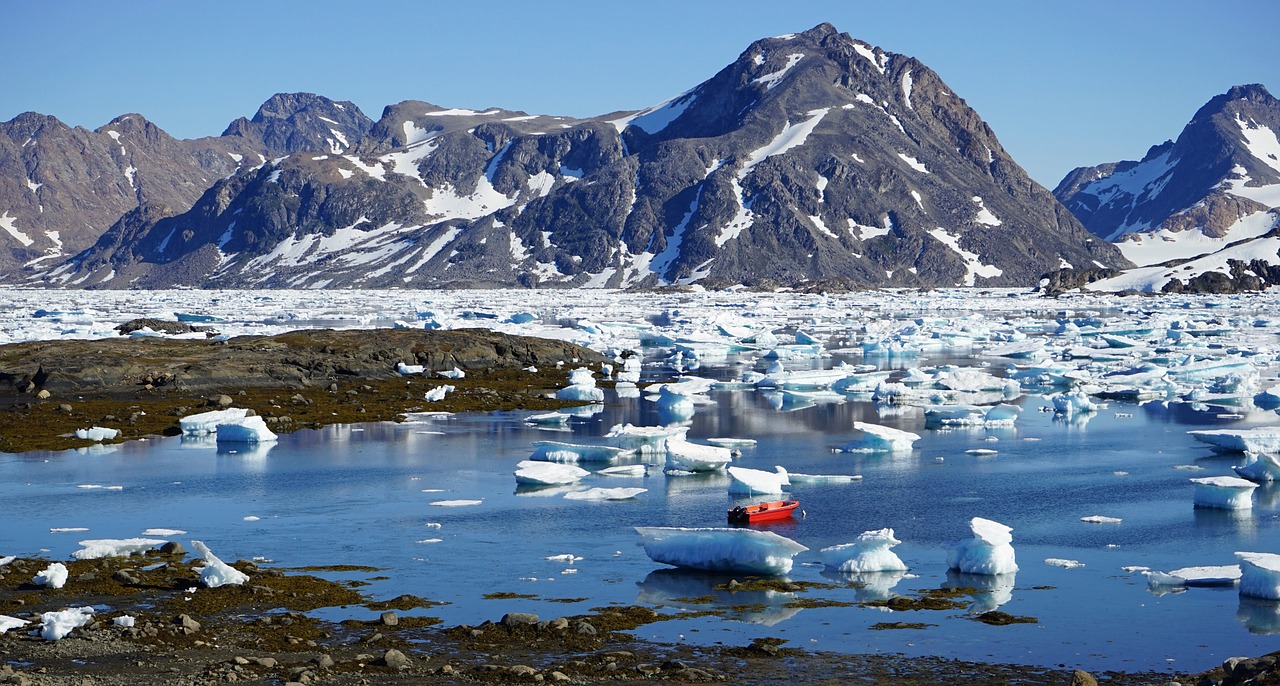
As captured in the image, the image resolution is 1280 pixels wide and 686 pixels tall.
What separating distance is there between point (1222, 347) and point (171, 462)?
45752mm

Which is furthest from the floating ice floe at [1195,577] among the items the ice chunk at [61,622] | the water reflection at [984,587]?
the ice chunk at [61,622]

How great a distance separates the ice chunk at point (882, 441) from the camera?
29594mm

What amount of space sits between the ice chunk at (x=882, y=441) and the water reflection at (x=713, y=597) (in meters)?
12.4

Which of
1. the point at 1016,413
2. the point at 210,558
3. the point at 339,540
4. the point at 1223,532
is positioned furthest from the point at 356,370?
the point at 1223,532

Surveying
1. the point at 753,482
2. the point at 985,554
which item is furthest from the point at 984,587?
the point at 753,482

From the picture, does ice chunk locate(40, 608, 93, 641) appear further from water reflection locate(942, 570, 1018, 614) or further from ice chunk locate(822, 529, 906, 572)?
water reflection locate(942, 570, 1018, 614)

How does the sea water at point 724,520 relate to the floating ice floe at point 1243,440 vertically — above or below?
below

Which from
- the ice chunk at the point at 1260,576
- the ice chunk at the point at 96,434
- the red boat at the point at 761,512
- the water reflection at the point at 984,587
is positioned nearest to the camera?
the ice chunk at the point at 1260,576

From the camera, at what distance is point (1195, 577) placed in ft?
56.3

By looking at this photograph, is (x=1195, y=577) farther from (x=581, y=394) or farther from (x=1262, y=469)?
(x=581, y=394)

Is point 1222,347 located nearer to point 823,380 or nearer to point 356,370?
point 823,380

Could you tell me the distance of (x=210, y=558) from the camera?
677 inches

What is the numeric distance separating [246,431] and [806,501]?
15.2 metres

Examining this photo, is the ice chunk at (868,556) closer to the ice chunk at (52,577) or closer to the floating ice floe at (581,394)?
the ice chunk at (52,577)
